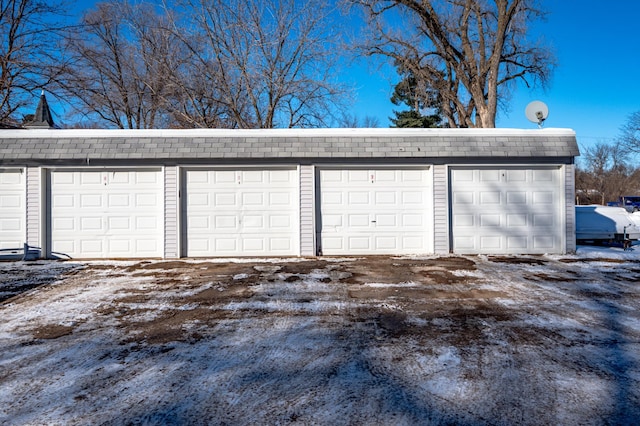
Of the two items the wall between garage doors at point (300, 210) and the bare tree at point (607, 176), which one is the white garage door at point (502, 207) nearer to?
the wall between garage doors at point (300, 210)

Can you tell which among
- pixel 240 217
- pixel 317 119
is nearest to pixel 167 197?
pixel 240 217

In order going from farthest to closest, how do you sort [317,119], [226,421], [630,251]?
[317,119] → [630,251] → [226,421]

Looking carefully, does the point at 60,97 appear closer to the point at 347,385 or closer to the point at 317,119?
the point at 317,119

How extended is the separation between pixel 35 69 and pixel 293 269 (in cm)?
1304

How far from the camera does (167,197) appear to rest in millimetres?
8422

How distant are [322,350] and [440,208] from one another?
604cm

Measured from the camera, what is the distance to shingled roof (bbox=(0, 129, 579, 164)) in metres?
8.30

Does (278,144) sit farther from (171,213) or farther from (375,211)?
(171,213)

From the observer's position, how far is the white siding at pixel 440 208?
336 inches

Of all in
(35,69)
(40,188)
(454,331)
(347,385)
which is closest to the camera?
(347,385)

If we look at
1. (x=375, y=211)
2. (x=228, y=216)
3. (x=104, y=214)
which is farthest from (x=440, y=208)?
(x=104, y=214)

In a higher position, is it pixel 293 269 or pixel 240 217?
pixel 240 217

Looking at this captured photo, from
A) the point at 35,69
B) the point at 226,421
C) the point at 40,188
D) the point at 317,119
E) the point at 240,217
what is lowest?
the point at 226,421

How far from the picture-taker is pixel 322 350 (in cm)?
328
